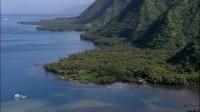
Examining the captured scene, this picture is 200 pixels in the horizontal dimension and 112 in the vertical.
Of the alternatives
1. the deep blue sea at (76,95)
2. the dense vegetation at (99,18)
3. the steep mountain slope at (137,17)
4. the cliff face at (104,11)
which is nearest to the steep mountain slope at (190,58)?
the deep blue sea at (76,95)

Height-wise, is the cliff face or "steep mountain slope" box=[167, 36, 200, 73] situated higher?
the cliff face

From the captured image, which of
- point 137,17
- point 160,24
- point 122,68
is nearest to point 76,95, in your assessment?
point 122,68

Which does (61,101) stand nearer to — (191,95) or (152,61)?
(191,95)

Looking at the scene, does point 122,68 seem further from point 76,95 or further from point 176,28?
point 176,28

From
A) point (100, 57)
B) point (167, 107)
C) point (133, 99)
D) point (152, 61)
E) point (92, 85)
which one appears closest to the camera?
point (167, 107)

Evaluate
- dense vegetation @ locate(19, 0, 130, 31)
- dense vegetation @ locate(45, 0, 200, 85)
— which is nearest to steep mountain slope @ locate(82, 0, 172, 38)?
dense vegetation @ locate(45, 0, 200, 85)

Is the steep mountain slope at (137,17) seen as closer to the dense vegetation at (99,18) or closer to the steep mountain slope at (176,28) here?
the steep mountain slope at (176,28)

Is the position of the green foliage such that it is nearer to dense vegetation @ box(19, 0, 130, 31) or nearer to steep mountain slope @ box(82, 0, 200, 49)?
steep mountain slope @ box(82, 0, 200, 49)

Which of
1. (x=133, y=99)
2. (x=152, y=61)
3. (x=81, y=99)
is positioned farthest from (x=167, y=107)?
(x=152, y=61)
